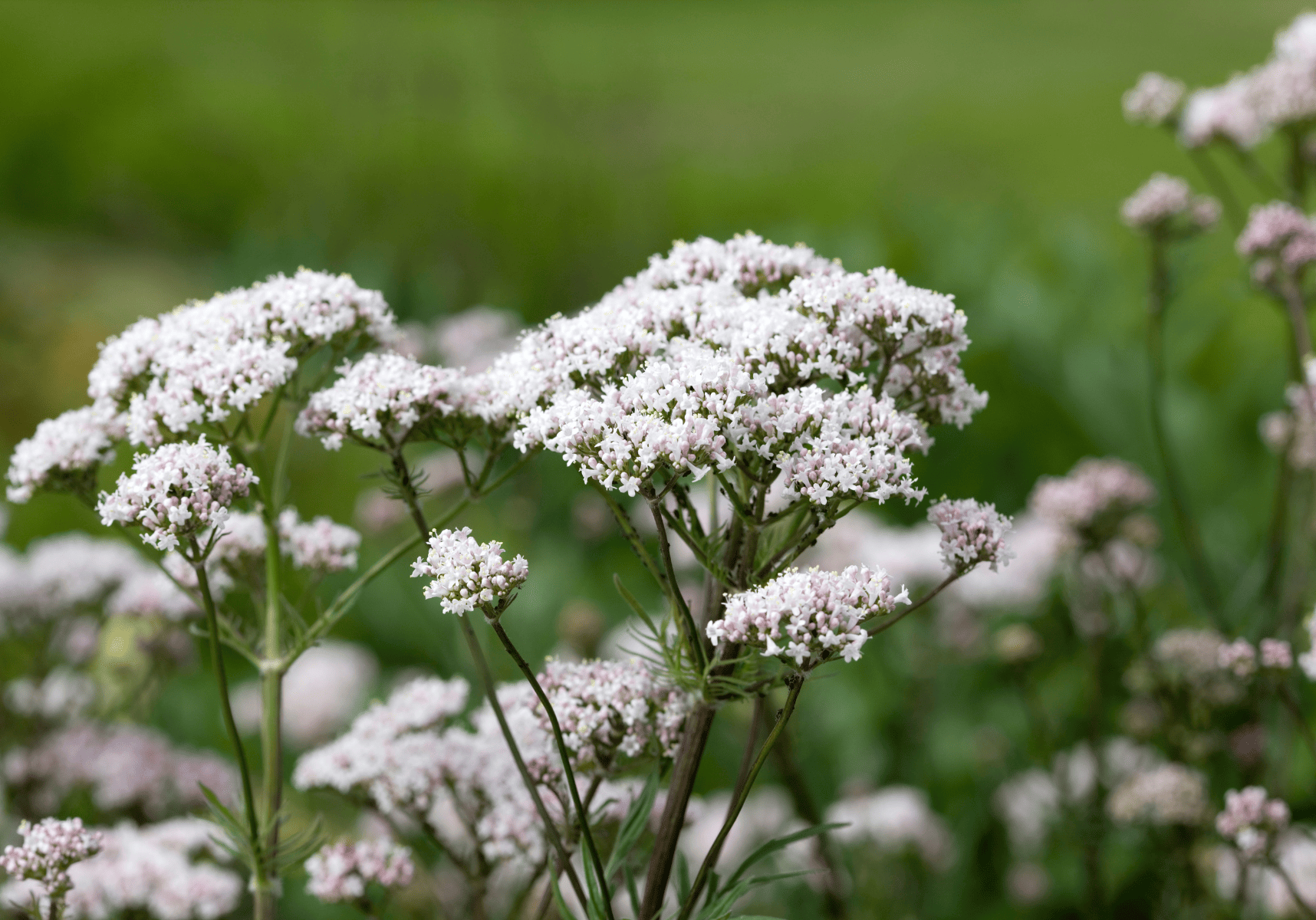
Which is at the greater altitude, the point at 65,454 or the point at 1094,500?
the point at 65,454

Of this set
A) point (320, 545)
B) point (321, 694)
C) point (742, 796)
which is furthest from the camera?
point (321, 694)

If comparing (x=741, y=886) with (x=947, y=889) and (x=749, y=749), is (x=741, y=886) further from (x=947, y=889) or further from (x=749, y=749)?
(x=947, y=889)

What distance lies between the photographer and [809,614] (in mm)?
1374

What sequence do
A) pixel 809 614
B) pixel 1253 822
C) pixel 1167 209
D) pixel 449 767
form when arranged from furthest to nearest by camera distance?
pixel 1167 209
pixel 449 767
pixel 1253 822
pixel 809 614

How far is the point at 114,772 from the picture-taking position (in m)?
2.66

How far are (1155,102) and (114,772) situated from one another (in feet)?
10.3

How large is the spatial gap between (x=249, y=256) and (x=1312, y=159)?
5899 mm

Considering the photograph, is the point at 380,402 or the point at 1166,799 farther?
the point at 1166,799

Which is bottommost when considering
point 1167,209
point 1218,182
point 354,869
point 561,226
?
point 354,869

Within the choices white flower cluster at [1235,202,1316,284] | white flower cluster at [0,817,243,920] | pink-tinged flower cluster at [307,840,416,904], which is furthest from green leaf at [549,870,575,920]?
white flower cluster at [1235,202,1316,284]

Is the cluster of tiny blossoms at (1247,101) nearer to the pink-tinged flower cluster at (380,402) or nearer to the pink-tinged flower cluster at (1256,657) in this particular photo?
the pink-tinged flower cluster at (1256,657)

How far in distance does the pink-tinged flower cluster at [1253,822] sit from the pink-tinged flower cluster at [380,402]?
1.45 metres

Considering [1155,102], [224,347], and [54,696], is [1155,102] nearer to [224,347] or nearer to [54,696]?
[224,347]

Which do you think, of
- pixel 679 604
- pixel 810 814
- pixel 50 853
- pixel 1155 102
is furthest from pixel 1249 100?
pixel 50 853
